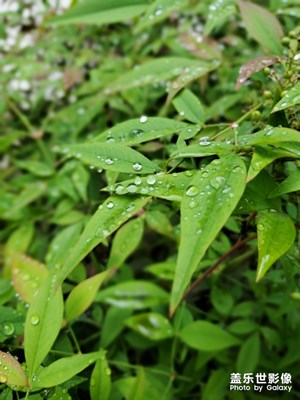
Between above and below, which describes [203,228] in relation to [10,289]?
above

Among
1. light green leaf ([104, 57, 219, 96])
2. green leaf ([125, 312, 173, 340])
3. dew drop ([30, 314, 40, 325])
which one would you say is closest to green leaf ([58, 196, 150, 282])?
dew drop ([30, 314, 40, 325])

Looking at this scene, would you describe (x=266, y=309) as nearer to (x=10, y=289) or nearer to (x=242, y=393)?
(x=242, y=393)

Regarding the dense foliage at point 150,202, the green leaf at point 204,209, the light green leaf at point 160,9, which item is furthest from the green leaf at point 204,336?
the light green leaf at point 160,9

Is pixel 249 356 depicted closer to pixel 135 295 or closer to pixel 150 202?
pixel 135 295

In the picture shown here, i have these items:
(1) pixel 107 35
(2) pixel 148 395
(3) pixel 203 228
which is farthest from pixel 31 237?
(3) pixel 203 228

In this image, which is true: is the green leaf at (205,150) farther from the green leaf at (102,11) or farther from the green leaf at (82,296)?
the green leaf at (102,11)

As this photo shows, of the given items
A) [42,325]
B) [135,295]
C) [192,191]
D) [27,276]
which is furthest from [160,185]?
[135,295]

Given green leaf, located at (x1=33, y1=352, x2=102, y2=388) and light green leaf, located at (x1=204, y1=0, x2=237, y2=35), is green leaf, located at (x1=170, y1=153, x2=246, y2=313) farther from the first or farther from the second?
light green leaf, located at (x1=204, y1=0, x2=237, y2=35)
